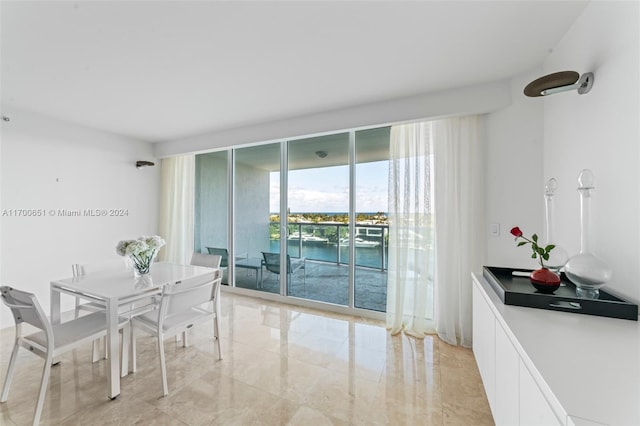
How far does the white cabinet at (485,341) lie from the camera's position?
1.39 m

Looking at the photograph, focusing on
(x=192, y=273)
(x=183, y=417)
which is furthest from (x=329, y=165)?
(x=183, y=417)

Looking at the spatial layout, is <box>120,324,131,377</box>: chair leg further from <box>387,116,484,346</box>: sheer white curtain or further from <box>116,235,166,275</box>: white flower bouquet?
<box>387,116,484,346</box>: sheer white curtain

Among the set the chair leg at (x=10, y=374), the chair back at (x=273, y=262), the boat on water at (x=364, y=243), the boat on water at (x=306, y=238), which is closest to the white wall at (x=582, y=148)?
the boat on water at (x=364, y=243)

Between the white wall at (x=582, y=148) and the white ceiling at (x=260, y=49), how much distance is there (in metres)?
0.30

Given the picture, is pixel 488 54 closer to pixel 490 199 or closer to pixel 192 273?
pixel 490 199

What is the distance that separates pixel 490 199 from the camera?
2.52 meters

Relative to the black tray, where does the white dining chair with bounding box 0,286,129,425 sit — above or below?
below

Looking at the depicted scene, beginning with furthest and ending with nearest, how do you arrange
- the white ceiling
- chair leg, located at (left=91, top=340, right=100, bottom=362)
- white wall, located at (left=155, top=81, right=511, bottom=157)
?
white wall, located at (left=155, top=81, right=511, bottom=157)
chair leg, located at (left=91, top=340, right=100, bottom=362)
the white ceiling

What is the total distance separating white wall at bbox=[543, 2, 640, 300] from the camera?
1.20 m

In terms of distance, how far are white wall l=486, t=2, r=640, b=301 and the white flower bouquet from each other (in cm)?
327

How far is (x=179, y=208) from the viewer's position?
452cm

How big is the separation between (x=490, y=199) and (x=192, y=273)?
3.09 metres

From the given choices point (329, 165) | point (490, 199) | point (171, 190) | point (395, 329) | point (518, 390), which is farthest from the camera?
point (171, 190)

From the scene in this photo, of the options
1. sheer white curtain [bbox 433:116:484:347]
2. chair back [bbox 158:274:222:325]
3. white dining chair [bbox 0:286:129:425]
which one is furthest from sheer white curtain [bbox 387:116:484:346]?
white dining chair [bbox 0:286:129:425]
